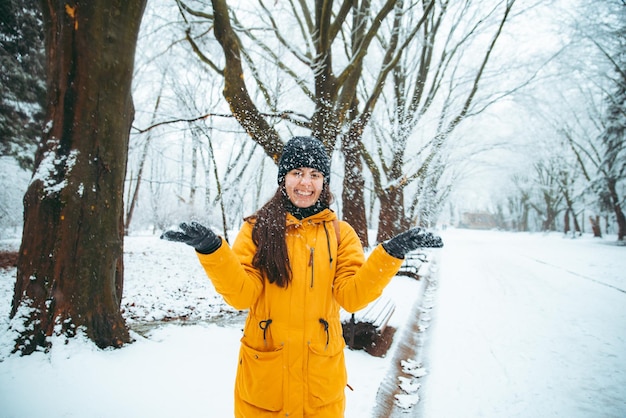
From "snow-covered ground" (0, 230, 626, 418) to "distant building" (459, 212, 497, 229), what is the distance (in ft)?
209

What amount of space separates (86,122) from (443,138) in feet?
29.9

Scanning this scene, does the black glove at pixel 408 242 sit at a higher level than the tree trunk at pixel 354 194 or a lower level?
lower

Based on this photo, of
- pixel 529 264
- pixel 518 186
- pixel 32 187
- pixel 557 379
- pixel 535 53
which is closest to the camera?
pixel 32 187

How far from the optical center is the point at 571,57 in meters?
9.41

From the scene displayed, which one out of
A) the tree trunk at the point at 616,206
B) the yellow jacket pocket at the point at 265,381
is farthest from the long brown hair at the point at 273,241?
the tree trunk at the point at 616,206

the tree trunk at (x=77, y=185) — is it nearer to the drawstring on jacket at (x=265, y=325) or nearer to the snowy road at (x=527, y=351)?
the drawstring on jacket at (x=265, y=325)

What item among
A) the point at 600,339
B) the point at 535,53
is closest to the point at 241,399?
the point at 600,339

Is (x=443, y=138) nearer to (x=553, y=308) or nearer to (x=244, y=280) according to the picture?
(x=553, y=308)

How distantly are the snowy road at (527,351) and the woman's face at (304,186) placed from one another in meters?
2.41

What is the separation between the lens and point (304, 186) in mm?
1646

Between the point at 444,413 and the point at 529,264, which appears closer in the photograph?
the point at 444,413

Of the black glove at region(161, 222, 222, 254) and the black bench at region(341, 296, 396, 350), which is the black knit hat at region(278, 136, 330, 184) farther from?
the black bench at region(341, 296, 396, 350)

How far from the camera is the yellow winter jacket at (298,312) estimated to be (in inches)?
53.8

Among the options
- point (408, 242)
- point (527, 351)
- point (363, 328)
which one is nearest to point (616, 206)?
point (527, 351)
